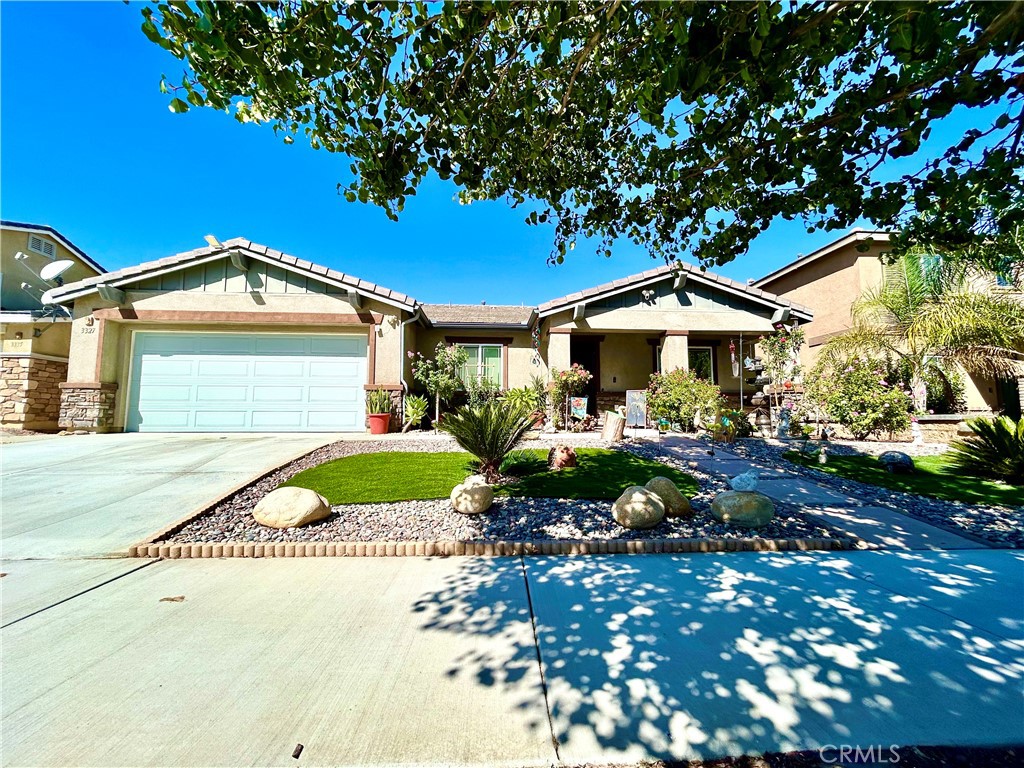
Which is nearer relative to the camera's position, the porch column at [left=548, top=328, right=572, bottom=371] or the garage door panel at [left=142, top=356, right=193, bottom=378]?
the garage door panel at [left=142, top=356, right=193, bottom=378]

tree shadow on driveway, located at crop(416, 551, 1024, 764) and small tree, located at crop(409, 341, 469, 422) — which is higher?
small tree, located at crop(409, 341, 469, 422)

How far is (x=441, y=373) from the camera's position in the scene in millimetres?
12812

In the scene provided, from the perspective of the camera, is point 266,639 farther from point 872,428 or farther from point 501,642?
point 872,428

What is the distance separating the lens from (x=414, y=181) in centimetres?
362

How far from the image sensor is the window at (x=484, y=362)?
14656 millimetres

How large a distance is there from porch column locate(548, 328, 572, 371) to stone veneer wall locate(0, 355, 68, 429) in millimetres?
14693

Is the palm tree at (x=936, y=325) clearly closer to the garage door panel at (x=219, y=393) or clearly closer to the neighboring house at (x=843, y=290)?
the neighboring house at (x=843, y=290)

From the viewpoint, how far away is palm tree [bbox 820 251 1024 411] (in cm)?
1086

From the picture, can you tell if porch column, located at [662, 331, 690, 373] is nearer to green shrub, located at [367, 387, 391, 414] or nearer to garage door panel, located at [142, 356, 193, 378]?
green shrub, located at [367, 387, 391, 414]

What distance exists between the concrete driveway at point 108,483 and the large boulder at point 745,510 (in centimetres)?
604

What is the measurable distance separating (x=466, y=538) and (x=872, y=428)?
11490 millimetres

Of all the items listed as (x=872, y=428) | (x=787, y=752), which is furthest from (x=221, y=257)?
(x=872, y=428)

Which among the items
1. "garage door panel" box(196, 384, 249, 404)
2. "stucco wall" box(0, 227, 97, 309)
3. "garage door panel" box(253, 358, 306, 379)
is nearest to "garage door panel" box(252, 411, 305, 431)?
"garage door panel" box(196, 384, 249, 404)

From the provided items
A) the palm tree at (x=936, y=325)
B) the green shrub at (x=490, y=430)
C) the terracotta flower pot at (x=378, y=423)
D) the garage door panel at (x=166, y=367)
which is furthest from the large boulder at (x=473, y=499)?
the palm tree at (x=936, y=325)
